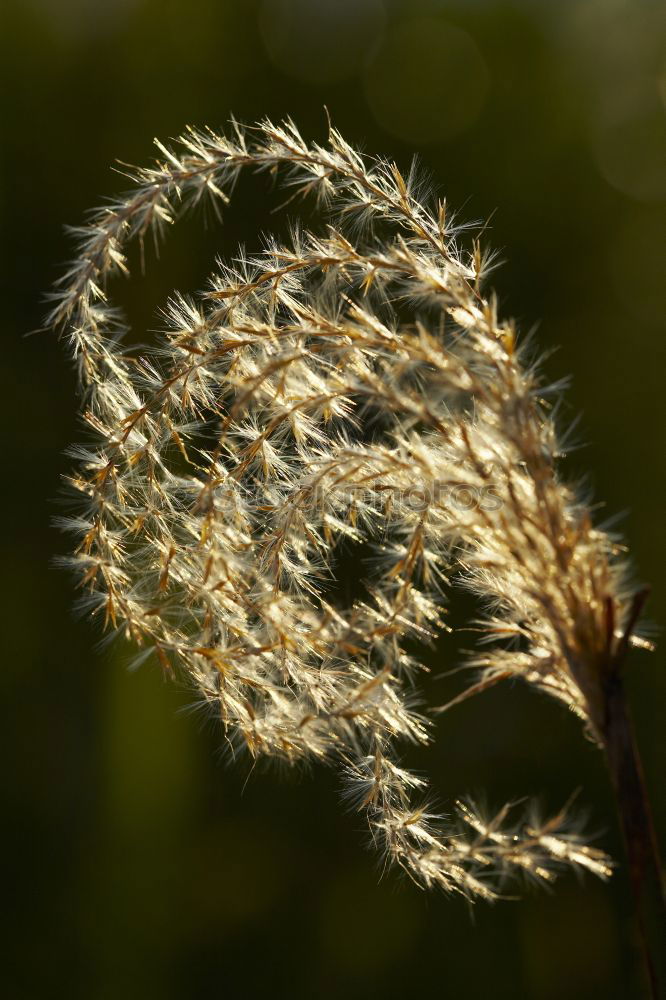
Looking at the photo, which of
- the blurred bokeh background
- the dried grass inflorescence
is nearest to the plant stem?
the dried grass inflorescence

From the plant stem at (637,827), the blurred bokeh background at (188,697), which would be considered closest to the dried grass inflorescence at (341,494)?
the plant stem at (637,827)

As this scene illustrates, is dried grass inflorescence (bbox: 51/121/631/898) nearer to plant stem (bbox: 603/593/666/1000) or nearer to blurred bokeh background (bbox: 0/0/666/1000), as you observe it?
plant stem (bbox: 603/593/666/1000)

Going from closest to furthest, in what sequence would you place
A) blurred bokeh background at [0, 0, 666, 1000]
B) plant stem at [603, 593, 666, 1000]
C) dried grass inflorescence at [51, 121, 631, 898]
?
plant stem at [603, 593, 666, 1000]
dried grass inflorescence at [51, 121, 631, 898]
blurred bokeh background at [0, 0, 666, 1000]

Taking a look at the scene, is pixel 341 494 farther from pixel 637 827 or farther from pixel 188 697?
pixel 188 697

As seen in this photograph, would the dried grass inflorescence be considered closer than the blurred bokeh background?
Yes

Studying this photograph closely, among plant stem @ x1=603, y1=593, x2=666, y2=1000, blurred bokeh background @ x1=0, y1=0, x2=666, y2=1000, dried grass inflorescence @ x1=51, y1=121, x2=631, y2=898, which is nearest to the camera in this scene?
plant stem @ x1=603, y1=593, x2=666, y2=1000

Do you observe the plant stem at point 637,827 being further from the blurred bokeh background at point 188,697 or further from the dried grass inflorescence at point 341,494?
the blurred bokeh background at point 188,697
